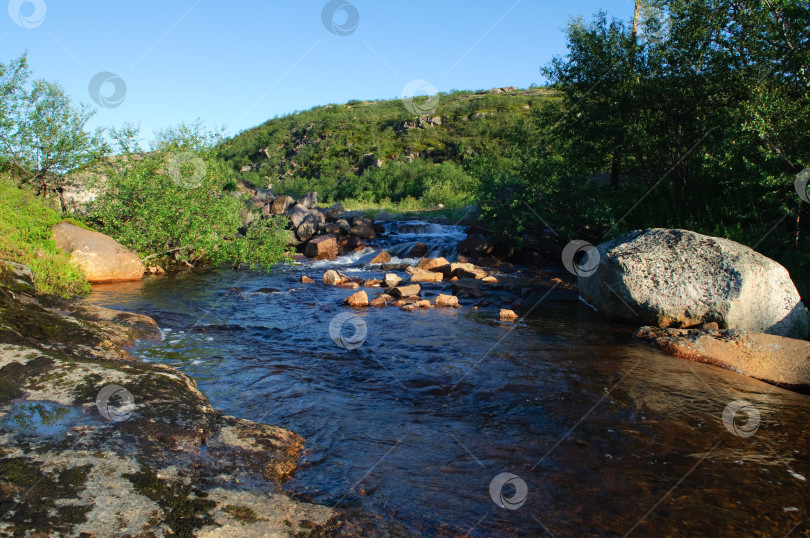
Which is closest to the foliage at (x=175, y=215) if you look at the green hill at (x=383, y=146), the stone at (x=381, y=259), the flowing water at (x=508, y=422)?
the stone at (x=381, y=259)

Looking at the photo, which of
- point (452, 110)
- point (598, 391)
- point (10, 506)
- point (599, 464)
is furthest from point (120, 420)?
point (452, 110)

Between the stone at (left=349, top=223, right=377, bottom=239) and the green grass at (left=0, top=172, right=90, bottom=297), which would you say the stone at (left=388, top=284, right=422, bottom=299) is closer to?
the green grass at (left=0, top=172, right=90, bottom=297)

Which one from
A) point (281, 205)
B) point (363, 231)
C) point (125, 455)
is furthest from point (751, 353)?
point (281, 205)

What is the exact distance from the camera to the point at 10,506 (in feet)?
9.38

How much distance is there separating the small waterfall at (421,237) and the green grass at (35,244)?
40.0 ft

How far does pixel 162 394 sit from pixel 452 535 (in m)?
2.89

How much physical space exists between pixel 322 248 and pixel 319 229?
311 centimetres

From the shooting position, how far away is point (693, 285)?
9539mm

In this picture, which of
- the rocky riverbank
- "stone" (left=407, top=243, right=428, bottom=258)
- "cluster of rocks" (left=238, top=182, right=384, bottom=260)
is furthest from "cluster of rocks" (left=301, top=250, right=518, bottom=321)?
the rocky riverbank

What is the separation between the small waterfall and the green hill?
8.51m

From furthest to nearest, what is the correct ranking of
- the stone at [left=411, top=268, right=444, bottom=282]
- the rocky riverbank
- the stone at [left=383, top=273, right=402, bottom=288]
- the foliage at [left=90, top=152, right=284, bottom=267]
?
the stone at [left=411, top=268, right=444, bottom=282] → the foliage at [left=90, top=152, right=284, bottom=267] → the stone at [left=383, top=273, right=402, bottom=288] → the rocky riverbank

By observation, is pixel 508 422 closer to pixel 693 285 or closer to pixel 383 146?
pixel 693 285

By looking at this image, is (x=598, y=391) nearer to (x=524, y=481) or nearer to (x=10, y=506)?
(x=524, y=481)

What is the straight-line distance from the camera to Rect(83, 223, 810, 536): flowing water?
4.02 m
